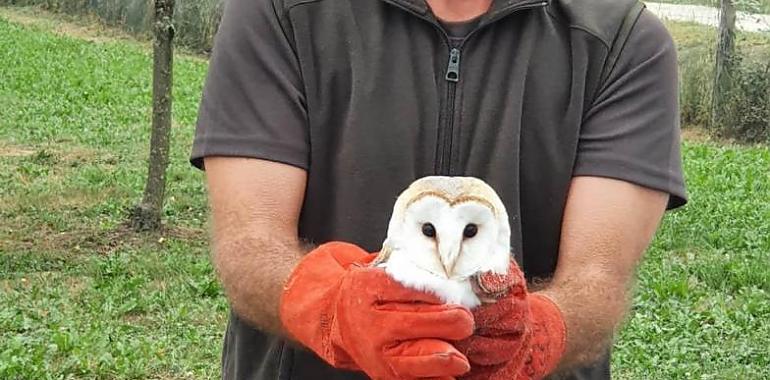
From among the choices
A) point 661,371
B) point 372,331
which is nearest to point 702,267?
point 661,371

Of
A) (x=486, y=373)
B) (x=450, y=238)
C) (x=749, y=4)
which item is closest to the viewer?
(x=450, y=238)

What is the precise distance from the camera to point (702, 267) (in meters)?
7.60

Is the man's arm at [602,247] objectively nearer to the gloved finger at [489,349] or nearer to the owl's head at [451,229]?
the gloved finger at [489,349]

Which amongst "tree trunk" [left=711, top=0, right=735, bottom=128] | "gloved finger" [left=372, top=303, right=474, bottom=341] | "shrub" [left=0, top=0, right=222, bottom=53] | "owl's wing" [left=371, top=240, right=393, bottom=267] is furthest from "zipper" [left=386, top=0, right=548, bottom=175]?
"shrub" [left=0, top=0, right=222, bottom=53]

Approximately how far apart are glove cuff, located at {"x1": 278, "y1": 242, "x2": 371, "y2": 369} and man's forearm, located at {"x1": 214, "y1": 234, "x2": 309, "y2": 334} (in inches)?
1.8

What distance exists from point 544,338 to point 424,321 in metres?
0.36

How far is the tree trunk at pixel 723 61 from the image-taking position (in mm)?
14383

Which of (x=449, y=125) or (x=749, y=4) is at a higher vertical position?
(x=449, y=125)

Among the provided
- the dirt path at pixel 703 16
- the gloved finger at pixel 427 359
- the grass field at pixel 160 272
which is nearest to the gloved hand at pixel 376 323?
the gloved finger at pixel 427 359

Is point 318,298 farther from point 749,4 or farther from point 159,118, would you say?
point 749,4

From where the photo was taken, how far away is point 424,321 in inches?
69.0

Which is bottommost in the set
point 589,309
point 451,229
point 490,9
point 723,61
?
point 723,61

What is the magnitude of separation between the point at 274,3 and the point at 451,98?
0.40 m

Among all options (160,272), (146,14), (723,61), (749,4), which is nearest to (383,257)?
(160,272)
